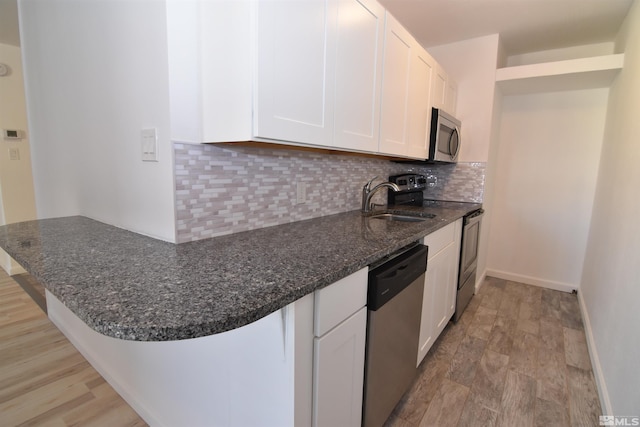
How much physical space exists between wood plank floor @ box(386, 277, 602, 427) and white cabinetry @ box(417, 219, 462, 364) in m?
0.18

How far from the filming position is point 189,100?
1097 mm

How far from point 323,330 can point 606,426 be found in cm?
157

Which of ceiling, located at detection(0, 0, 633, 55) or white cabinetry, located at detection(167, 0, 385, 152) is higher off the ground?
ceiling, located at detection(0, 0, 633, 55)

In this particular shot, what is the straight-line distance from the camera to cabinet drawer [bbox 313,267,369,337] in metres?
0.85

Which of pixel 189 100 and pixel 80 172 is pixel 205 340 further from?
pixel 80 172

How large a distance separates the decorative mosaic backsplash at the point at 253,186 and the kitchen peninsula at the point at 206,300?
0.30 feet

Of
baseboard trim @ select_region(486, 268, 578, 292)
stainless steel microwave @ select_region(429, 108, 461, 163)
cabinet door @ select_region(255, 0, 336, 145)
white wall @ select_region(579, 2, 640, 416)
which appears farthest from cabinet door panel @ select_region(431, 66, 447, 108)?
baseboard trim @ select_region(486, 268, 578, 292)

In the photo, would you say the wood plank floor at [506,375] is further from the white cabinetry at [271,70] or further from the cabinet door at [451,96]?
the cabinet door at [451,96]

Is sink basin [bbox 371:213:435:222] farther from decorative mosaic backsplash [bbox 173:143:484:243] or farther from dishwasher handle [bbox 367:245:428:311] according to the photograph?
dishwasher handle [bbox 367:245:428:311]

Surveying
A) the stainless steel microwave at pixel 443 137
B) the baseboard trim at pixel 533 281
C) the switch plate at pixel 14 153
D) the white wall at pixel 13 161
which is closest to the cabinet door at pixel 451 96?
the stainless steel microwave at pixel 443 137

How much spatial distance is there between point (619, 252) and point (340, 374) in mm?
1816

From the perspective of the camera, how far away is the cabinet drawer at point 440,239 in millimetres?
1602

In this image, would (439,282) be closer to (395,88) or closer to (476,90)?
(395,88)

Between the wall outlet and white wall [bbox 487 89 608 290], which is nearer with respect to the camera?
the wall outlet
